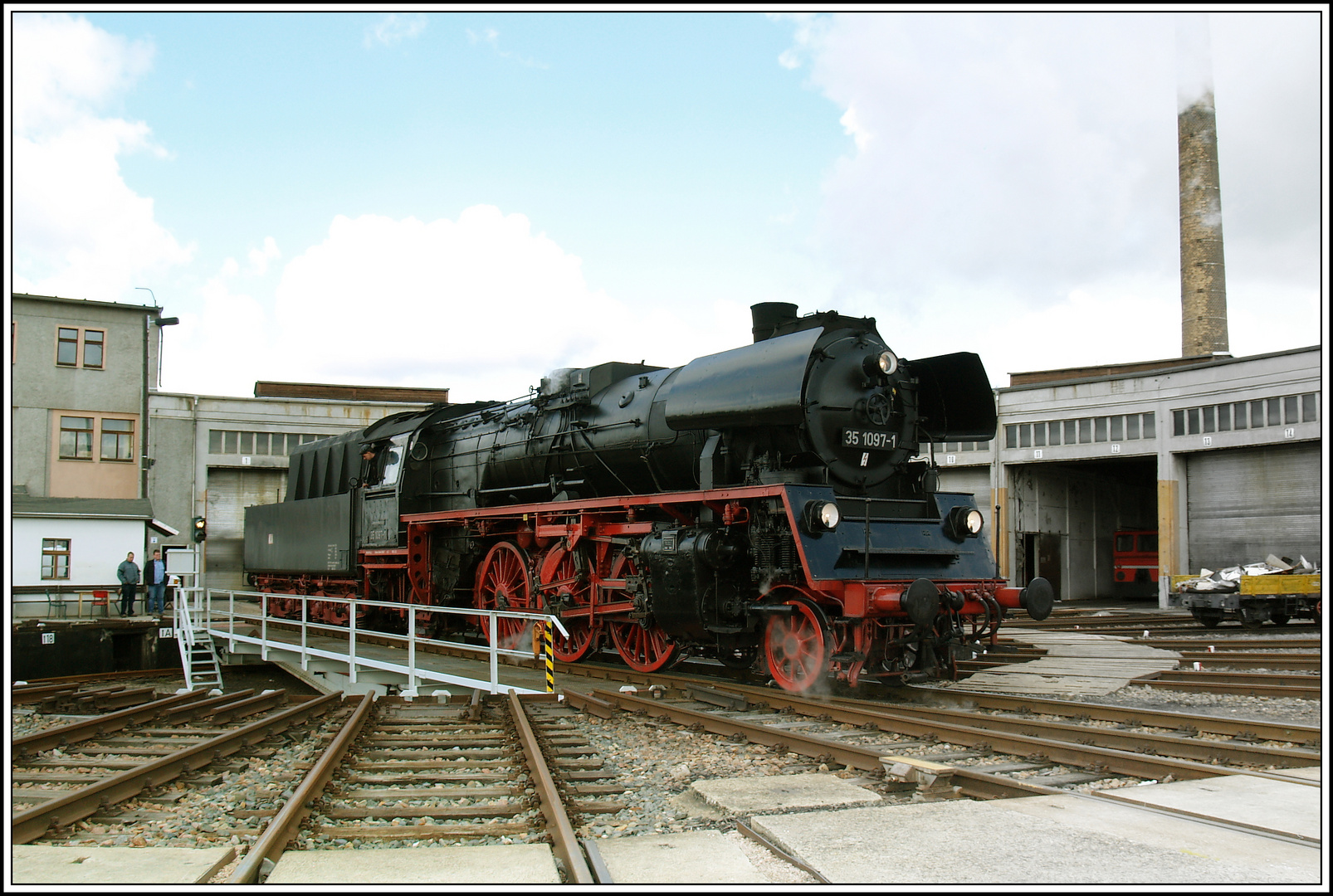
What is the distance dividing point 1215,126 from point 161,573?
34724 mm

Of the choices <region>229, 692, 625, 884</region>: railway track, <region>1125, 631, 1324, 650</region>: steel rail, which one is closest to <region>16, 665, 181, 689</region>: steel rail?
<region>229, 692, 625, 884</region>: railway track

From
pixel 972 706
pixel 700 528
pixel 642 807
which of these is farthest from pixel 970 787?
pixel 700 528

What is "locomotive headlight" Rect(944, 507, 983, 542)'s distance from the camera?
900 centimetres

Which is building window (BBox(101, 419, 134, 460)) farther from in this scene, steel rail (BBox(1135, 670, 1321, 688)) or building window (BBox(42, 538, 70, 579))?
steel rail (BBox(1135, 670, 1321, 688))

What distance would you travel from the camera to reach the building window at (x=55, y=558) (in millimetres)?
19016

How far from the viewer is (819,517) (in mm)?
7797

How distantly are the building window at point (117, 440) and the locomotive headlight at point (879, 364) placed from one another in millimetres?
24516

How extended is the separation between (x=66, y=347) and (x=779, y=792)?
27.4 m

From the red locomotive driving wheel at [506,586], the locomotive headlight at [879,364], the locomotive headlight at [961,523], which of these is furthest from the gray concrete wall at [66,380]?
the locomotive headlight at [961,523]

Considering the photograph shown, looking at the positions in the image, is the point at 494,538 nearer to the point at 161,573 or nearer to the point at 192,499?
the point at 161,573

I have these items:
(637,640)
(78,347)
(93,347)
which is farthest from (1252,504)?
(78,347)

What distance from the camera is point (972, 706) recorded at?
26.3ft

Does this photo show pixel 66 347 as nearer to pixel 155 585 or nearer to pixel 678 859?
pixel 155 585

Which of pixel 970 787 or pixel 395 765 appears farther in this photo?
pixel 395 765
